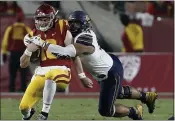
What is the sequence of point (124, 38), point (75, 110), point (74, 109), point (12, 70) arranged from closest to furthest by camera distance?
point (75, 110) → point (74, 109) → point (12, 70) → point (124, 38)

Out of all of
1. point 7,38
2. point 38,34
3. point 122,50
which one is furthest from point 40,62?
point 122,50

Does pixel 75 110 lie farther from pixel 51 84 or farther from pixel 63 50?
pixel 63 50

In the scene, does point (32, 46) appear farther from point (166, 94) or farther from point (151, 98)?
point (166, 94)

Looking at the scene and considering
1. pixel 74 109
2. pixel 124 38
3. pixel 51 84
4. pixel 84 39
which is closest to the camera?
pixel 84 39

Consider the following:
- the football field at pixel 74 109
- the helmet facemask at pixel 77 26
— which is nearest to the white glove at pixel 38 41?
the helmet facemask at pixel 77 26

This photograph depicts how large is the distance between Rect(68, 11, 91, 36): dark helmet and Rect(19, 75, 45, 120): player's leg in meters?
0.66

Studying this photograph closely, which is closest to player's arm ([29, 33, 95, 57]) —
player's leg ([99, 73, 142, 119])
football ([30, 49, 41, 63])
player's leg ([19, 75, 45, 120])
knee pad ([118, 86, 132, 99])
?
football ([30, 49, 41, 63])

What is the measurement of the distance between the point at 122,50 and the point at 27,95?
24.3 feet

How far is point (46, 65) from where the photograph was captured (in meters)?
8.03

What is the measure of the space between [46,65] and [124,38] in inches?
270

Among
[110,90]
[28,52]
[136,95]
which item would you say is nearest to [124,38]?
[136,95]

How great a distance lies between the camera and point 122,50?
49.7ft

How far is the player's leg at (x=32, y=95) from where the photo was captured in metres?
7.89

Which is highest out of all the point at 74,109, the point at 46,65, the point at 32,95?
the point at 46,65
